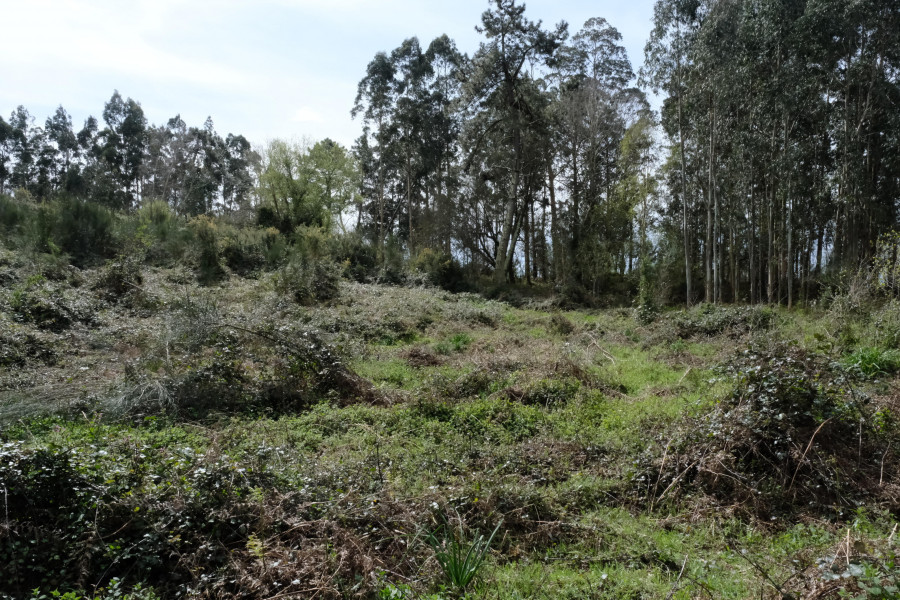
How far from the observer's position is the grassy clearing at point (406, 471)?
10.7 ft

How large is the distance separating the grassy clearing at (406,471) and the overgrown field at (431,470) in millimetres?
24

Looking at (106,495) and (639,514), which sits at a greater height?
(106,495)

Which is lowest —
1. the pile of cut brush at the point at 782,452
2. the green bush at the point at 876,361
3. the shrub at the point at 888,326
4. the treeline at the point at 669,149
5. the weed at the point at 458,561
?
the weed at the point at 458,561

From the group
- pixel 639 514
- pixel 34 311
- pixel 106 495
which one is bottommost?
pixel 639 514

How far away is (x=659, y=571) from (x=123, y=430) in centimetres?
562

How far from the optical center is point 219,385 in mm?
7301

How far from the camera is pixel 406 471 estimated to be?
485 centimetres

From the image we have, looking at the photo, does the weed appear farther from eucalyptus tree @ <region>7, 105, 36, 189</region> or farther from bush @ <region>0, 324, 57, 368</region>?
eucalyptus tree @ <region>7, 105, 36, 189</region>

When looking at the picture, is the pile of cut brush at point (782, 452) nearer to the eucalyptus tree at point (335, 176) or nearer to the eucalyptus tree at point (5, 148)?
the eucalyptus tree at point (335, 176)

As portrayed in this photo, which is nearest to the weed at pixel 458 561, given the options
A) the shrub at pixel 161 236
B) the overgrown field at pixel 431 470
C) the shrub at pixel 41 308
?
the overgrown field at pixel 431 470

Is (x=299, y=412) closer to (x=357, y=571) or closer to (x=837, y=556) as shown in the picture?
(x=357, y=571)

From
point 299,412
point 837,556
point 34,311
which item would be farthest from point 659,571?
point 34,311

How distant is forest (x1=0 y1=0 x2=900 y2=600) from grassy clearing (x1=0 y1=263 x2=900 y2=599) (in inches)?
1.3

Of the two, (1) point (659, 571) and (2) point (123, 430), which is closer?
(1) point (659, 571)
